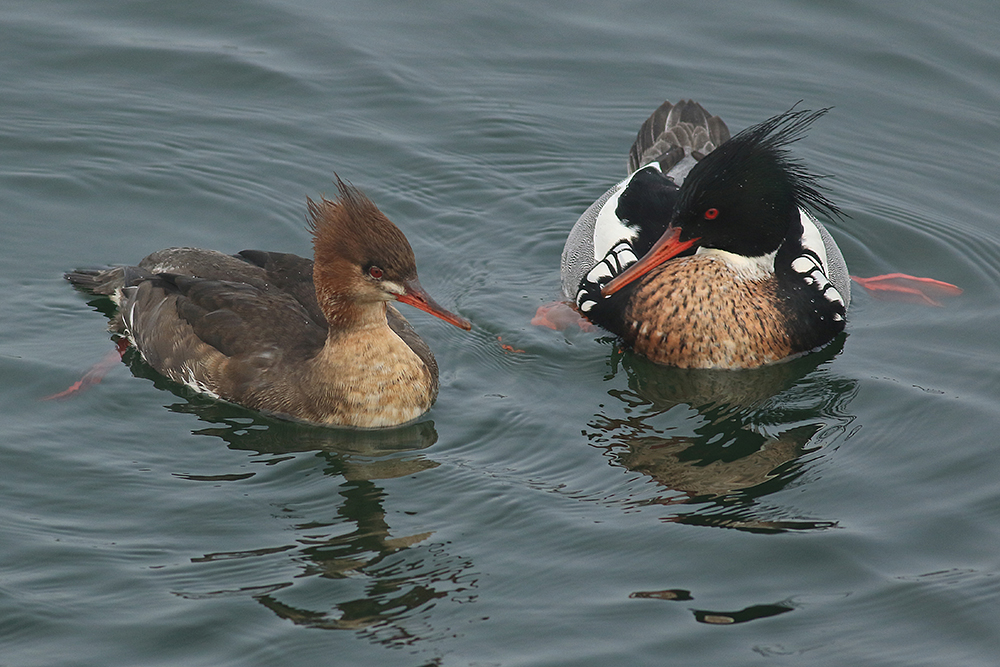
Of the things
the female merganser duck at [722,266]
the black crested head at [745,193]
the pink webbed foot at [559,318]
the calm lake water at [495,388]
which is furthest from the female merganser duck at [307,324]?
the black crested head at [745,193]

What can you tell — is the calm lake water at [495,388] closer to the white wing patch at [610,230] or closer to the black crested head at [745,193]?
the white wing patch at [610,230]

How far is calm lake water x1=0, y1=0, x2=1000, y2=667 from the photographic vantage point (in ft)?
22.9

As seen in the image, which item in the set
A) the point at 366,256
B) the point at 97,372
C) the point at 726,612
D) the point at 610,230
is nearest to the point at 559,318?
the point at 610,230

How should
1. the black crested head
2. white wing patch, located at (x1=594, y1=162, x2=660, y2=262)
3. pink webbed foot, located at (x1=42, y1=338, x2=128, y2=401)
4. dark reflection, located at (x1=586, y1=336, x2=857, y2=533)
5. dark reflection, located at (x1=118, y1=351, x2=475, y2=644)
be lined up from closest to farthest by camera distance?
dark reflection, located at (x1=118, y1=351, x2=475, y2=644)
dark reflection, located at (x1=586, y1=336, x2=857, y2=533)
pink webbed foot, located at (x1=42, y1=338, x2=128, y2=401)
the black crested head
white wing patch, located at (x1=594, y1=162, x2=660, y2=262)

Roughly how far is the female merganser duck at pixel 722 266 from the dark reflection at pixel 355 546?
2022mm

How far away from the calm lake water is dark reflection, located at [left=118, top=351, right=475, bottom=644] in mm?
22

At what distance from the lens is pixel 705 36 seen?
13773 millimetres

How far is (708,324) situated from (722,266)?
53cm

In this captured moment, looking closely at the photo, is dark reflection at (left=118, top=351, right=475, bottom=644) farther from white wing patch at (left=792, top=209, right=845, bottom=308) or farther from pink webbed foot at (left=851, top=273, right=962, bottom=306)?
pink webbed foot at (left=851, top=273, right=962, bottom=306)

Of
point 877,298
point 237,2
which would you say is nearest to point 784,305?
point 877,298

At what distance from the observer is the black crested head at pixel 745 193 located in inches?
373

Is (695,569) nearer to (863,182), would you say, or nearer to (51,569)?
(51,569)

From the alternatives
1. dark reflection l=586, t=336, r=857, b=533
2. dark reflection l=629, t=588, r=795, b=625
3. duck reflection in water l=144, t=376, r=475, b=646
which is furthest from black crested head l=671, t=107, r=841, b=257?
dark reflection l=629, t=588, r=795, b=625

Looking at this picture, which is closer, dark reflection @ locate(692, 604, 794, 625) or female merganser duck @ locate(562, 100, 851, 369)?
dark reflection @ locate(692, 604, 794, 625)
